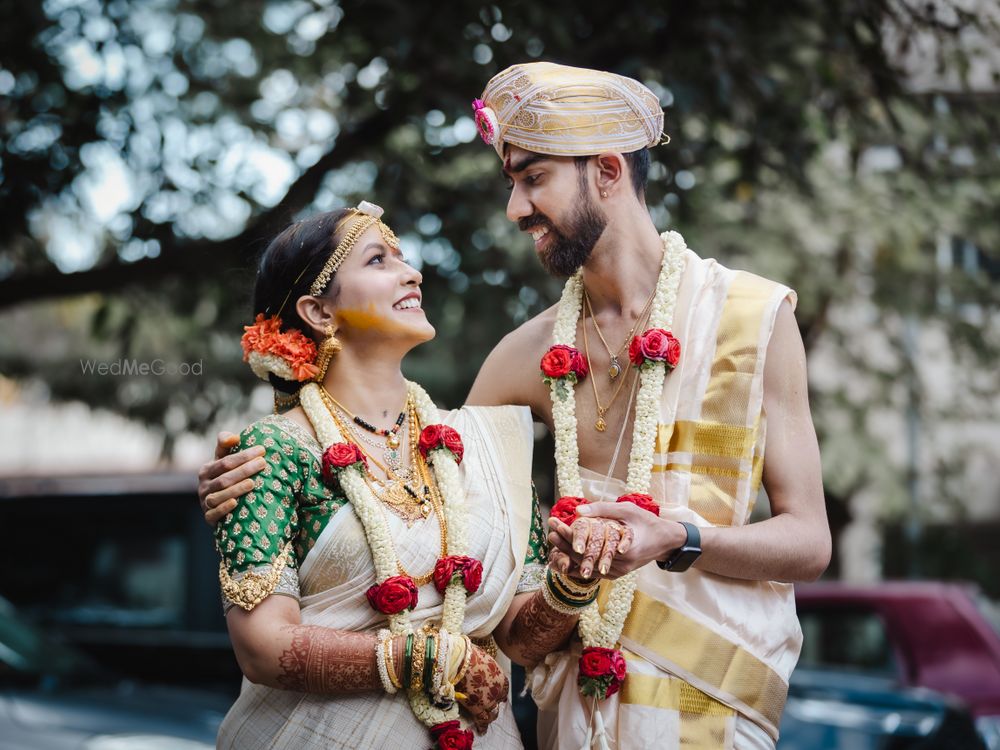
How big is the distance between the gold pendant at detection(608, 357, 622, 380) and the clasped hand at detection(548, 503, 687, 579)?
1.85ft

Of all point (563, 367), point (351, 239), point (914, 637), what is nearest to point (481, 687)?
point (563, 367)

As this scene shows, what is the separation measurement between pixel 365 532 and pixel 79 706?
3053 millimetres

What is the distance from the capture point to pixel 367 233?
3.06 m

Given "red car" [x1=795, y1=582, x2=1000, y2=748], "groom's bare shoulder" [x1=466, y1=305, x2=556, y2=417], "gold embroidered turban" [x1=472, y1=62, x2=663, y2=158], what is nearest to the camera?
"gold embroidered turban" [x1=472, y1=62, x2=663, y2=158]

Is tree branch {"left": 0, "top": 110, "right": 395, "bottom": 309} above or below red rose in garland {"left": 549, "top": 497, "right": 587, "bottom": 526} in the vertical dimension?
below

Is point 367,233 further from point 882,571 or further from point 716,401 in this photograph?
point 882,571

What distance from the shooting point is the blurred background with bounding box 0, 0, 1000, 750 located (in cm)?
545

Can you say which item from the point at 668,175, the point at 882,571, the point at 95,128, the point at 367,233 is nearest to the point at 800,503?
the point at 367,233

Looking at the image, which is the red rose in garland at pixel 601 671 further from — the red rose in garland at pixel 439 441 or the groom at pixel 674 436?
the red rose in garland at pixel 439 441

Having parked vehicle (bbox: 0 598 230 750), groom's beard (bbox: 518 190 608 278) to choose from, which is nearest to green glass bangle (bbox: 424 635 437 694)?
groom's beard (bbox: 518 190 608 278)

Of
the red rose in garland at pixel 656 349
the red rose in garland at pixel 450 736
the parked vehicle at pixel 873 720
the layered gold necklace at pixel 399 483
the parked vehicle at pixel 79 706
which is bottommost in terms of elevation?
the parked vehicle at pixel 873 720

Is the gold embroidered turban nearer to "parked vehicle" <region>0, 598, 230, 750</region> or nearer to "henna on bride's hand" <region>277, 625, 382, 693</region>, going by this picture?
"henna on bride's hand" <region>277, 625, 382, 693</region>

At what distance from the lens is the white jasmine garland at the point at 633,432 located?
299 centimetres

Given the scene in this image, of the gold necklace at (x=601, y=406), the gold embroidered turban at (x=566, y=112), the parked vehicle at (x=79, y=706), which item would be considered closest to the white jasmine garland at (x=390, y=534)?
the gold necklace at (x=601, y=406)
